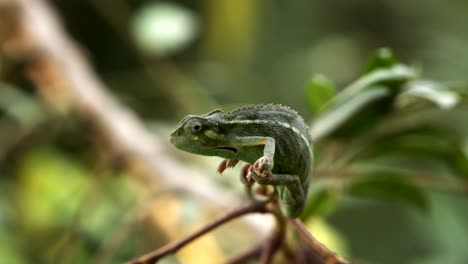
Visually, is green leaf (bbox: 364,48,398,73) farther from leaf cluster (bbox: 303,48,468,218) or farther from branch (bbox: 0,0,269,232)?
branch (bbox: 0,0,269,232)

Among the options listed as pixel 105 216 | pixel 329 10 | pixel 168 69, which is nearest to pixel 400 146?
pixel 105 216

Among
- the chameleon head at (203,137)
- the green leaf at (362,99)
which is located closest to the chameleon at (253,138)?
the chameleon head at (203,137)

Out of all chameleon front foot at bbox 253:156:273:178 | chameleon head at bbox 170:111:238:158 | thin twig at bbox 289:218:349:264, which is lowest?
thin twig at bbox 289:218:349:264

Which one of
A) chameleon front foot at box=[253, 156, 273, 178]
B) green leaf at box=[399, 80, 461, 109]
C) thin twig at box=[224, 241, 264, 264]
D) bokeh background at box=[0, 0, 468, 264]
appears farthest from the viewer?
bokeh background at box=[0, 0, 468, 264]

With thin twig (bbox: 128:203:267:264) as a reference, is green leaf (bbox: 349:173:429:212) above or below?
above

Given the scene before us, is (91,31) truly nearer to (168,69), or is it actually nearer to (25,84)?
(25,84)

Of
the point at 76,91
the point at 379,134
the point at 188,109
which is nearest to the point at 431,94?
the point at 379,134

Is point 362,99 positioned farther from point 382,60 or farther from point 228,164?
point 228,164

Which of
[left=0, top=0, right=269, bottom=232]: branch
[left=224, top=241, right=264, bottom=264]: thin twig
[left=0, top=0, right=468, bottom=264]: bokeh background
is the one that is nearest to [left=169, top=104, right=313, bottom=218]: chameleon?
[left=224, top=241, right=264, bottom=264]: thin twig
